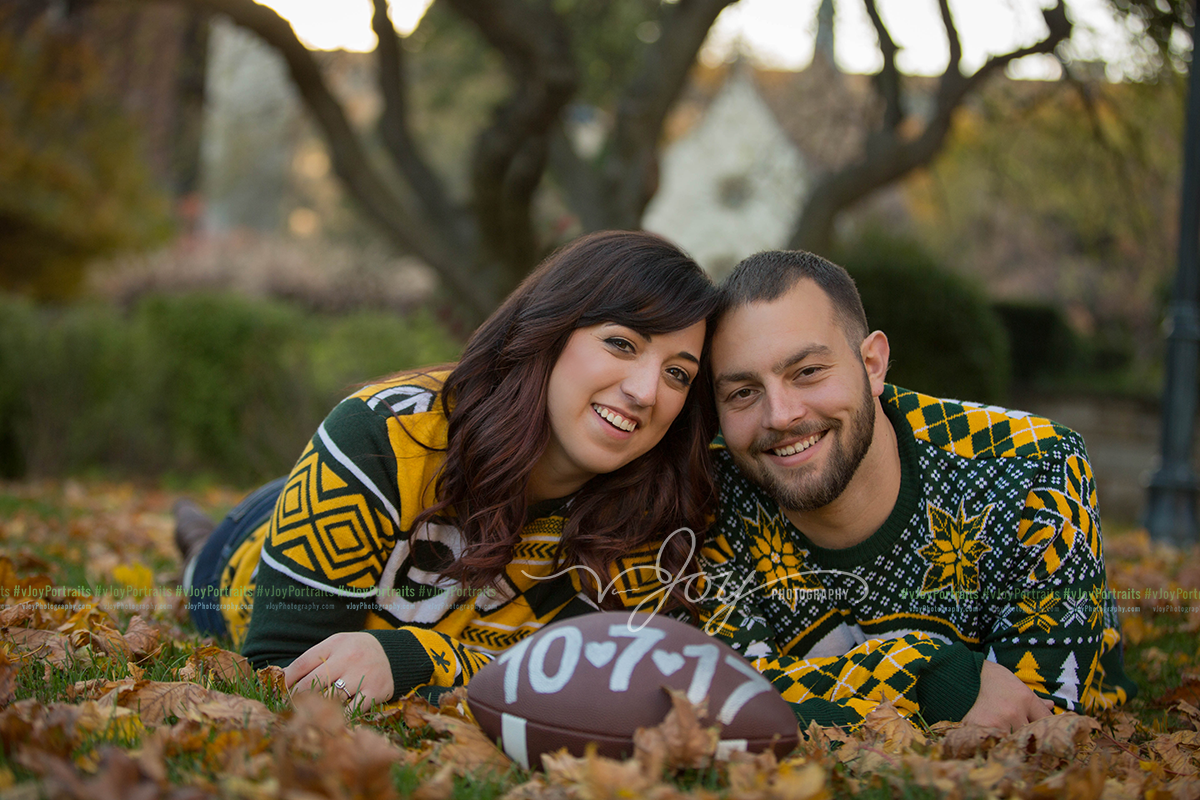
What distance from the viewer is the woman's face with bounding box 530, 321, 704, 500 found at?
2.92m

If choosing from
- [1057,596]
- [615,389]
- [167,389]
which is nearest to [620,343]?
[615,389]

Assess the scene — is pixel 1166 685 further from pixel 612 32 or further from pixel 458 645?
pixel 612 32

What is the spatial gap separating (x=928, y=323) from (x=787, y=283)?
5.78 metres

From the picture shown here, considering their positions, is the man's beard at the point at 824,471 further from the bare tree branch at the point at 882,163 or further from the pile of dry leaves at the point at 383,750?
the bare tree branch at the point at 882,163

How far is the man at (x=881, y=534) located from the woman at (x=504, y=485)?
0.75ft

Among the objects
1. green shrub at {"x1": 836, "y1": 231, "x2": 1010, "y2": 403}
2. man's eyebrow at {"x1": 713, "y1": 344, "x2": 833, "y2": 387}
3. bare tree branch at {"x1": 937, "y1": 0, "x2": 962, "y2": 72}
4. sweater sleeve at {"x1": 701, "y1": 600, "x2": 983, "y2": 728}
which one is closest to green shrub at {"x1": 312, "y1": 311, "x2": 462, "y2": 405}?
green shrub at {"x1": 836, "y1": 231, "x2": 1010, "y2": 403}

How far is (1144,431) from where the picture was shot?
1259cm

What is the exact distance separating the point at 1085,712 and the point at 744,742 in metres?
1.36

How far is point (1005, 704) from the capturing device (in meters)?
2.61

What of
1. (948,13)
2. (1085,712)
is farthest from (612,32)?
(1085,712)

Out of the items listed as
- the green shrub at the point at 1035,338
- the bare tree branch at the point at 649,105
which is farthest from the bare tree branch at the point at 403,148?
the green shrub at the point at 1035,338

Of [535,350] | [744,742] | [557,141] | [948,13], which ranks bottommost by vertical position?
[744,742]

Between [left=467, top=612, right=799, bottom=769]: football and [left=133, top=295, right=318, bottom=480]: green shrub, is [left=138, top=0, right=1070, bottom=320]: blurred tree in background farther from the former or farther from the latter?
[left=467, top=612, right=799, bottom=769]: football

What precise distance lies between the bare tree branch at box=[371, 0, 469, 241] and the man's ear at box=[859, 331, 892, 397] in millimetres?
4903
